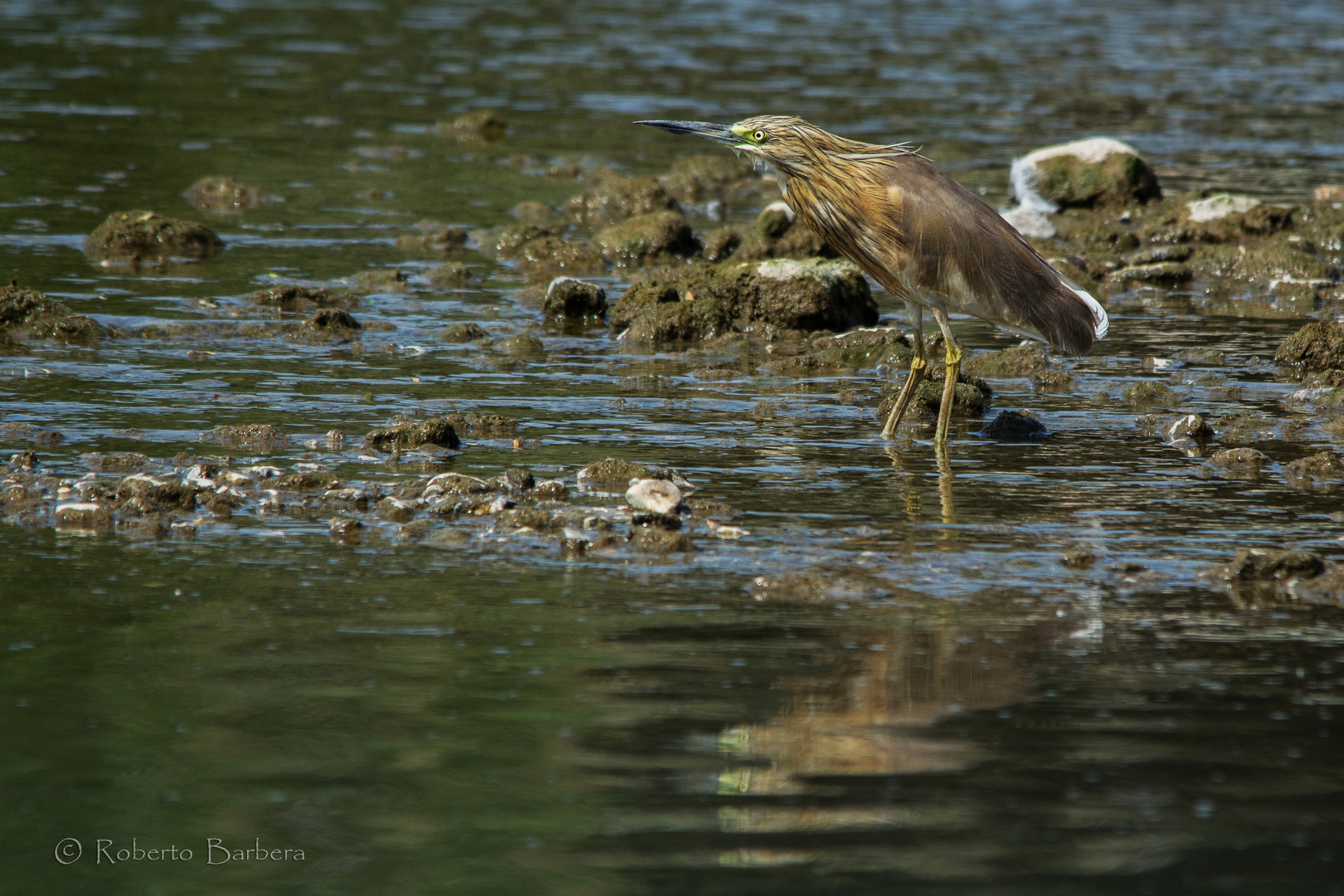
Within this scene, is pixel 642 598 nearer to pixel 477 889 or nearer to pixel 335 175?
pixel 477 889

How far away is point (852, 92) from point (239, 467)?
16.3 metres

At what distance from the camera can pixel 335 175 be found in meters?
16.5

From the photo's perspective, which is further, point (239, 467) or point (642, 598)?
point (239, 467)

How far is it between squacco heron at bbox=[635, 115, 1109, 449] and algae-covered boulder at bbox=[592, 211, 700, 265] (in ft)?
15.2

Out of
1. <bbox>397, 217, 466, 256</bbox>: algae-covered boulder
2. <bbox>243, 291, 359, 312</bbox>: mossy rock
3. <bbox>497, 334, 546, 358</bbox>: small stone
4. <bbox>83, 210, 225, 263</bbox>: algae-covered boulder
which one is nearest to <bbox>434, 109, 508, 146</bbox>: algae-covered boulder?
<bbox>397, 217, 466, 256</bbox>: algae-covered boulder

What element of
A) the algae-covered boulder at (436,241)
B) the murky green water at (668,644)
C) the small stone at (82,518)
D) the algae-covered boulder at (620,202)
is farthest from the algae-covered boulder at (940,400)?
the algae-covered boulder at (620,202)

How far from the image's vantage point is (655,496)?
21.8 ft

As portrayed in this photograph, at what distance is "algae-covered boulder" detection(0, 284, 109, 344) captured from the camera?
9.94 m

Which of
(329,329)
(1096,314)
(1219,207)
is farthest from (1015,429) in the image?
(1219,207)

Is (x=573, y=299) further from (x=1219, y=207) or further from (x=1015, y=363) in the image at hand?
(x=1219, y=207)

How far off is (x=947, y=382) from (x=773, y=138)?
152 cm

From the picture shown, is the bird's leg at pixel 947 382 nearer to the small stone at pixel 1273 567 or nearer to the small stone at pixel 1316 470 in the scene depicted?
the small stone at pixel 1316 470

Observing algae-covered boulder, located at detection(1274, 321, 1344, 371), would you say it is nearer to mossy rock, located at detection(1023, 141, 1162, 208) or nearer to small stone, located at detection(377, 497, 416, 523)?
mossy rock, located at detection(1023, 141, 1162, 208)

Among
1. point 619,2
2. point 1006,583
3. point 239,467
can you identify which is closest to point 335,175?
point 239,467
